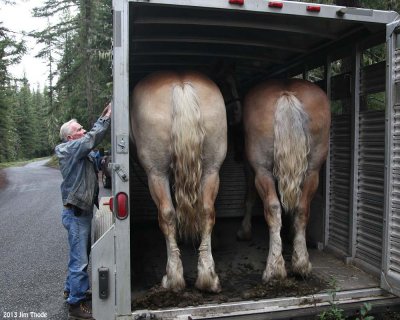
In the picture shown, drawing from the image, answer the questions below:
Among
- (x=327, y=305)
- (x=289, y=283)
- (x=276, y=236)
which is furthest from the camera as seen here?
(x=276, y=236)

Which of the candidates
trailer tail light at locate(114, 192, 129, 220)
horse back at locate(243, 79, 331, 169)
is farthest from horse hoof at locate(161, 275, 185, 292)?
horse back at locate(243, 79, 331, 169)

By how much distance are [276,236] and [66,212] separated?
196cm

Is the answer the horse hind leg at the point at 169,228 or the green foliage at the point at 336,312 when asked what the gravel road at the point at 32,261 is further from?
the green foliage at the point at 336,312

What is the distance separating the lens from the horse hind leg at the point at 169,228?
3053 millimetres

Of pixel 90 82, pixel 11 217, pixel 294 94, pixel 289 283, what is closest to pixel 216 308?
pixel 289 283

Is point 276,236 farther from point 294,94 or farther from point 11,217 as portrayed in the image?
point 11,217

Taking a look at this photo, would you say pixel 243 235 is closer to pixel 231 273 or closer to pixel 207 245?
pixel 231 273

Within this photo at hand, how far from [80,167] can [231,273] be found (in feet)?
5.85

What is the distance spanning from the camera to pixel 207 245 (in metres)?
3.13

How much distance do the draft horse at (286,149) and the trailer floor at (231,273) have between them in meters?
0.21

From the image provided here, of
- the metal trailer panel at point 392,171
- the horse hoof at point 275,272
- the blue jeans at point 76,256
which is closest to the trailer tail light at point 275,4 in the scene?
the metal trailer panel at point 392,171

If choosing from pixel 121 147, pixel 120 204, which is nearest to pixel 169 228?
pixel 120 204

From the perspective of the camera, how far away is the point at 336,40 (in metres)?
3.78

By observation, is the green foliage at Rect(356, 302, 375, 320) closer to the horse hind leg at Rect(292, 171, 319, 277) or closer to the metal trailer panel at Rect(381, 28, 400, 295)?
the metal trailer panel at Rect(381, 28, 400, 295)
